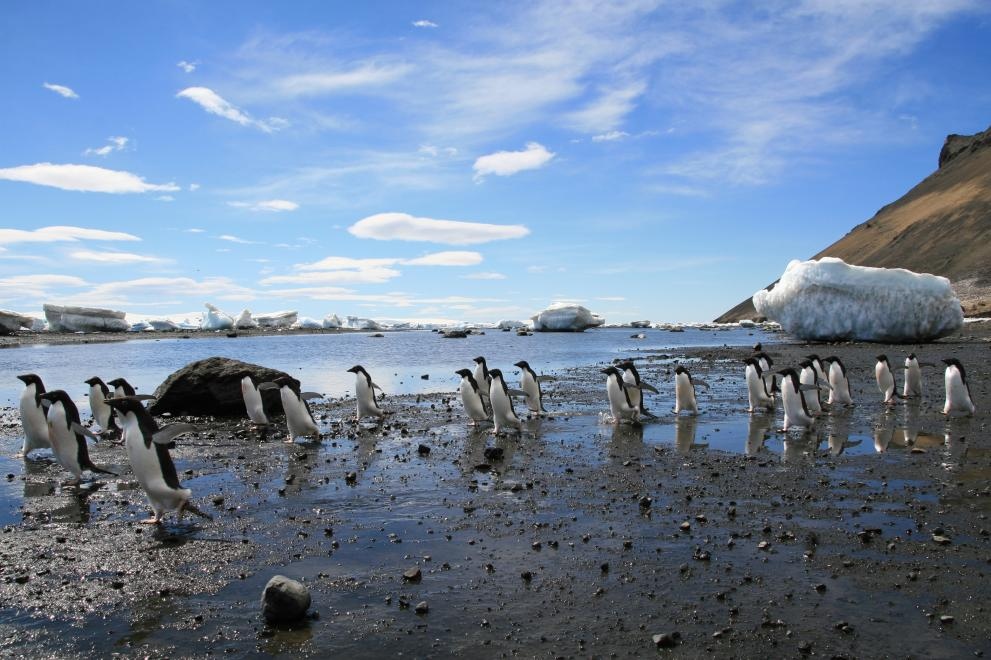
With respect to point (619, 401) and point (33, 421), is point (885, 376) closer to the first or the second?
point (619, 401)

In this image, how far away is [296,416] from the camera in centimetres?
1209

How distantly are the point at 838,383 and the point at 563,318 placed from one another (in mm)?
64595

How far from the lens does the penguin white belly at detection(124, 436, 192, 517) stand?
23.8ft

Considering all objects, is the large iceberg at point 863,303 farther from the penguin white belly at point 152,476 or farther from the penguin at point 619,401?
the penguin white belly at point 152,476

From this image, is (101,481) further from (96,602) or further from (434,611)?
(434,611)

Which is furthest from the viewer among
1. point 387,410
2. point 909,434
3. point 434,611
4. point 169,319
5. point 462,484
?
point 169,319

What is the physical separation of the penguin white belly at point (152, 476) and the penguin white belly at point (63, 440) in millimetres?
2376

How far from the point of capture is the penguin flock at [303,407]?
734cm

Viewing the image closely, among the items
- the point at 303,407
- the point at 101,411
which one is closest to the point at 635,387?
the point at 303,407

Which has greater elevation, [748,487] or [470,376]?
[470,376]

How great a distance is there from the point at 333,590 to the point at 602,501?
11.1 ft

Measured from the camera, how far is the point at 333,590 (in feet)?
18.1

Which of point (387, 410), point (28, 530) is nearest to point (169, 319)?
point (387, 410)

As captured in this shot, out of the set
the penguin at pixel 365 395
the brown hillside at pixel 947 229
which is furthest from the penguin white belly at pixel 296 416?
the brown hillside at pixel 947 229
